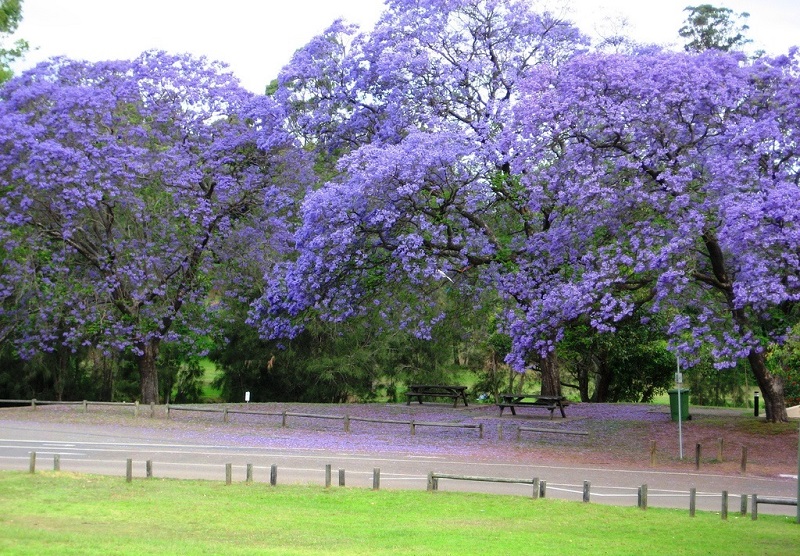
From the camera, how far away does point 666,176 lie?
82.3 feet

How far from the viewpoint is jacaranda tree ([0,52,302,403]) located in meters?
33.2

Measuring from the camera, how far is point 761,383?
29234 mm

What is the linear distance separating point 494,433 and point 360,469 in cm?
771

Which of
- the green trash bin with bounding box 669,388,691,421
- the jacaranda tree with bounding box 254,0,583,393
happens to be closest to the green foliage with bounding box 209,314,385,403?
the jacaranda tree with bounding box 254,0,583,393

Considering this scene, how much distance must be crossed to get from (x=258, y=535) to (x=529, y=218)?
57.4 feet

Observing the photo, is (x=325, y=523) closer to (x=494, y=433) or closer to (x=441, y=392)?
(x=494, y=433)

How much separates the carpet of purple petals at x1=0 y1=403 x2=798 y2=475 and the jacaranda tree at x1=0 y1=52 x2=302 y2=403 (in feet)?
11.1

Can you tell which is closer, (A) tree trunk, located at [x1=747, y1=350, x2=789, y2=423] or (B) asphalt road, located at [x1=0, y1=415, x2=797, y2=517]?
(B) asphalt road, located at [x1=0, y1=415, x2=797, y2=517]

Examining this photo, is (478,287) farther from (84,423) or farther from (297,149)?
(84,423)

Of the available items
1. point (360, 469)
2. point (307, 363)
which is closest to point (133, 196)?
point (307, 363)

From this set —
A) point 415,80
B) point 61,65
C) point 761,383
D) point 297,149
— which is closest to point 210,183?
point 297,149

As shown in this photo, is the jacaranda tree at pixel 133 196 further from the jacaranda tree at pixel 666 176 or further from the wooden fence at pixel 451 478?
the wooden fence at pixel 451 478

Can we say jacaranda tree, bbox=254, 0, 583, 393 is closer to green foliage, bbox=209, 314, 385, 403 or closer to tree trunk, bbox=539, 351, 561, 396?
tree trunk, bbox=539, 351, 561, 396

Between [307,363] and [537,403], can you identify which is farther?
[307,363]
